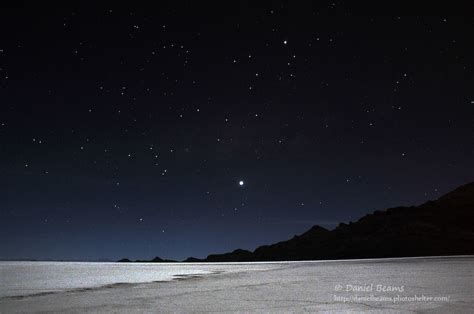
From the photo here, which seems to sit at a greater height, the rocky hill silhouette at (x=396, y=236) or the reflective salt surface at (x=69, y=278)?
the rocky hill silhouette at (x=396, y=236)

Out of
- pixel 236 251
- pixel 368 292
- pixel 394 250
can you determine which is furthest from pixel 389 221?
pixel 368 292

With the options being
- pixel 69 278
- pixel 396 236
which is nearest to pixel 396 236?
pixel 396 236

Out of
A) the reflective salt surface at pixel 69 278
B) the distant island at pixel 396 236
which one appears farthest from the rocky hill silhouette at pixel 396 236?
the reflective salt surface at pixel 69 278

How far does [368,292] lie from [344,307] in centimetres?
190

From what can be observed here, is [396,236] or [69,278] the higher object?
[396,236]

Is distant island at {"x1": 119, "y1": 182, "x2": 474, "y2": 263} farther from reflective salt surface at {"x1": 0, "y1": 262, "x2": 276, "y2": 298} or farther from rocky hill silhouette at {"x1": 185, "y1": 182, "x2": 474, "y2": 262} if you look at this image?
reflective salt surface at {"x1": 0, "y1": 262, "x2": 276, "y2": 298}

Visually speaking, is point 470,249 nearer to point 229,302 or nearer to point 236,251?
point 236,251

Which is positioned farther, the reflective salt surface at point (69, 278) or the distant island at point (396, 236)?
the distant island at point (396, 236)

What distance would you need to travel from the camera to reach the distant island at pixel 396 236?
368 ft

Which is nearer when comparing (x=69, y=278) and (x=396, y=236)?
(x=69, y=278)

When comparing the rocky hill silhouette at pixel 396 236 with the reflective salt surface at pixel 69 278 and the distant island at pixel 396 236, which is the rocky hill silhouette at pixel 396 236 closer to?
the distant island at pixel 396 236

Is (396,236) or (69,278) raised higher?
(396,236)

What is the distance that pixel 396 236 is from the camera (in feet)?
406

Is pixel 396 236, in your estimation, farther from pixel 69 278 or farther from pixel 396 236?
pixel 69 278
